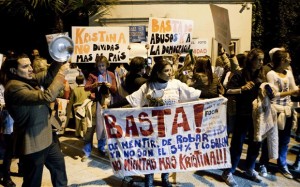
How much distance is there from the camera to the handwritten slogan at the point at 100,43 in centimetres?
615

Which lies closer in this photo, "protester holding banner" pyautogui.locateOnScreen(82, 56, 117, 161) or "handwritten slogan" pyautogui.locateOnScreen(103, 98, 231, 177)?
"handwritten slogan" pyautogui.locateOnScreen(103, 98, 231, 177)

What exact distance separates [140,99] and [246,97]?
157 cm

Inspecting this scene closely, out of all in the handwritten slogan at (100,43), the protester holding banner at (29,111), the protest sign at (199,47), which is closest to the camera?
the protester holding banner at (29,111)

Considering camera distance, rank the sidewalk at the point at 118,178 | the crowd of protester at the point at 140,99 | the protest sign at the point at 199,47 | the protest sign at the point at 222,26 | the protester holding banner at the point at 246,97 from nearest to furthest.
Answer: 1. the crowd of protester at the point at 140,99
2. the protester holding banner at the point at 246,97
3. the sidewalk at the point at 118,178
4. the protest sign at the point at 222,26
5. the protest sign at the point at 199,47

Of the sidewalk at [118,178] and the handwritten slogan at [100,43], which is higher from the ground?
the handwritten slogan at [100,43]

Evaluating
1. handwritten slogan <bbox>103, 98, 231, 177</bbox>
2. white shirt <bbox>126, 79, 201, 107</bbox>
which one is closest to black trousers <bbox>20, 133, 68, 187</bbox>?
handwritten slogan <bbox>103, 98, 231, 177</bbox>

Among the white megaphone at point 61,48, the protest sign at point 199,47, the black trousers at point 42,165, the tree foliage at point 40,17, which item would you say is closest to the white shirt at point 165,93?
the white megaphone at point 61,48

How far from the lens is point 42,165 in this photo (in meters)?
3.58

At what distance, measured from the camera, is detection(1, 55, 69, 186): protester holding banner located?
A: 3.30 m

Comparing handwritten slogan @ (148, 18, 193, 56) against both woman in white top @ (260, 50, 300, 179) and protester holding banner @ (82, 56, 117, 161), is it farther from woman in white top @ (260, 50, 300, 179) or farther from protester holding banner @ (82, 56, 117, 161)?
woman in white top @ (260, 50, 300, 179)

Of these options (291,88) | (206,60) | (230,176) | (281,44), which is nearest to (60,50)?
(206,60)

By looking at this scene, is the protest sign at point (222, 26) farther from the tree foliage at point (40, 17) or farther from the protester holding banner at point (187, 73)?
the tree foliage at point (40, 17)

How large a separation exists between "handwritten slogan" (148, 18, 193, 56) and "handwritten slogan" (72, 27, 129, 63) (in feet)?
1.67

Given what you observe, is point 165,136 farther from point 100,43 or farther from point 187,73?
point 100,43
